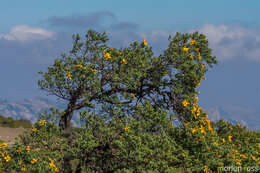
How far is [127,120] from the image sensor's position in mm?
12391

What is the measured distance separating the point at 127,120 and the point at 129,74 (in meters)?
1.73

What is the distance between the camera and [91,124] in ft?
39.5

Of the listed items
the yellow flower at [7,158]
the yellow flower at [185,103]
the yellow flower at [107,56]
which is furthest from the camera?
the yellow flower at [185,103]

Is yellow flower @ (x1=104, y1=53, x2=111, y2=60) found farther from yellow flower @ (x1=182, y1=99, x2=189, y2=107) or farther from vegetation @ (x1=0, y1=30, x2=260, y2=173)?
yellow flower @ (x1=182, y1=99, x2=189, y2=107)

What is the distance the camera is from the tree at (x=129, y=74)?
43.0ft

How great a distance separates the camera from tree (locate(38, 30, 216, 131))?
13102 mm

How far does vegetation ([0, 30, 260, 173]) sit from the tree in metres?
0.04

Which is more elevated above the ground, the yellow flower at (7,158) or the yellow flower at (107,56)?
the yellow flower at (107,56)

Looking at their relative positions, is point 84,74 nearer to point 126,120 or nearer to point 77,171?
point 126,120

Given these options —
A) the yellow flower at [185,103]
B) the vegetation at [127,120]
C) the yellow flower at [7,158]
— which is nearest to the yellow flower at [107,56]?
the vegetation at [127,120]

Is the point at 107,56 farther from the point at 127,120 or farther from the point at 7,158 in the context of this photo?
the point at 7,158

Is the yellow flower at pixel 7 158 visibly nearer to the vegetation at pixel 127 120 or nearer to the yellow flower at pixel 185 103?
the vegetation at pixel 127 120

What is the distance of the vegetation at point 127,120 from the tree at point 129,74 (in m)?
0.04

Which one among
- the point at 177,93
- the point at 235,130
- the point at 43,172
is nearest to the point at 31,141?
the point at 43,172
